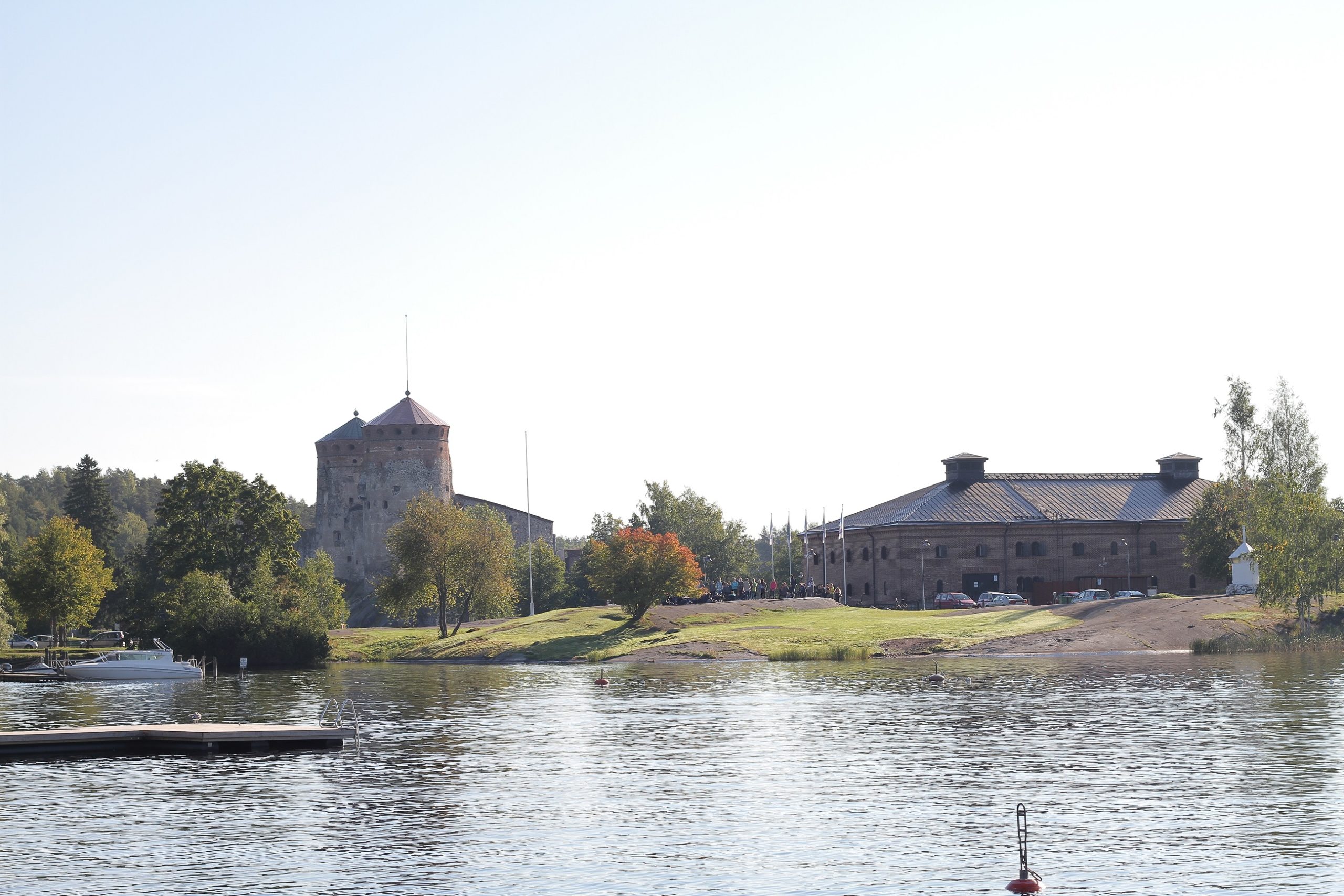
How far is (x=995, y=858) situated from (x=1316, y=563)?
74.6 metres

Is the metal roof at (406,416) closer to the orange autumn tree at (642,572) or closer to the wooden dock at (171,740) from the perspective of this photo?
the orange autumn tree at (642,572)

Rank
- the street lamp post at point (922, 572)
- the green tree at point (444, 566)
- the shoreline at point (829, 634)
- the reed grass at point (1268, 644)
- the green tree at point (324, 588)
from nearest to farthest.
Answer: the reed grass at point (1268, 644)
the shoreline at point (829, 634)
the green tree at point (324, 588)
the green tree at point (444, 566)
the street lamp post at point (922, 572)

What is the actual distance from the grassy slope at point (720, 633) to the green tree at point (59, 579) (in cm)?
1935

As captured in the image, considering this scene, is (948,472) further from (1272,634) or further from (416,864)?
(416,864)

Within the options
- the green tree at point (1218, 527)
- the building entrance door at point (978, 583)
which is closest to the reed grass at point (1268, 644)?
the green tree at point (1218, 527)

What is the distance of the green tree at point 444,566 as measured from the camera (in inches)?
4747

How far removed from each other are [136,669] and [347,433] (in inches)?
3185

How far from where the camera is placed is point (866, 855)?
3031 cm

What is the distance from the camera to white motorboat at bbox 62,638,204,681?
92.9 m

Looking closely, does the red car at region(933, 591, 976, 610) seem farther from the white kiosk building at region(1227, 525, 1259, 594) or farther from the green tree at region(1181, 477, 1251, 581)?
the green tree at region(1181, 477, 1251, 581)

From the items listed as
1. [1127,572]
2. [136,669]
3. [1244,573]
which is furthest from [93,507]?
[1244,573]

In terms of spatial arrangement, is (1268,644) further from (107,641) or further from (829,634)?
(107,641)

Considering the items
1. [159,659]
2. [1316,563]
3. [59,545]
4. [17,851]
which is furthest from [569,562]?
[17,851]

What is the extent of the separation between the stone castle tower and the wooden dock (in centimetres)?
11447
